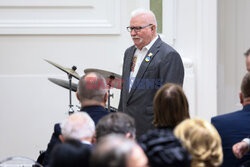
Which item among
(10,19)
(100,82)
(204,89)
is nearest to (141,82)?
(100,82)

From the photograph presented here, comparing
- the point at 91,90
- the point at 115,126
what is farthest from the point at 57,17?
the point at 115,126

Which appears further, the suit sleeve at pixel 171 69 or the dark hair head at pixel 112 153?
the suit sleeve at pixel 171 69

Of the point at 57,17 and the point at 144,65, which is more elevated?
the point at 57,17

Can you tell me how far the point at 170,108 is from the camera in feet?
12.2

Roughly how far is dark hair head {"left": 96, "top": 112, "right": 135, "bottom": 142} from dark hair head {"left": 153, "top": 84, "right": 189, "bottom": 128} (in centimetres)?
24

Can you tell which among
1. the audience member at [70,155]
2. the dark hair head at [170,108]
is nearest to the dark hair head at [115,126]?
the dark hair head at [170,108]

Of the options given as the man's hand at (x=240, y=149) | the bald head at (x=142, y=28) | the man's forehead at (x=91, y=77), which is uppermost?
the bald head at (x=142, y=28)

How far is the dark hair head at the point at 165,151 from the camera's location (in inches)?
118

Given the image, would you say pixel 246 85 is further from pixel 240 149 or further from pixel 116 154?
pixel 116 154

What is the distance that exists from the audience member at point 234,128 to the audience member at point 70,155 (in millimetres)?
1539

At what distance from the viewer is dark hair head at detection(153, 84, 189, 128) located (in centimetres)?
370

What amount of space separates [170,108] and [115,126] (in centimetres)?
41

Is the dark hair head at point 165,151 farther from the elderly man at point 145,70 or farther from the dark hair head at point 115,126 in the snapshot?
the elderly man at point 145,70

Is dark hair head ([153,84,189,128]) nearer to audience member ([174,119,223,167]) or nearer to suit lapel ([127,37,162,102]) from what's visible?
audience member ([174,119,223,167])
